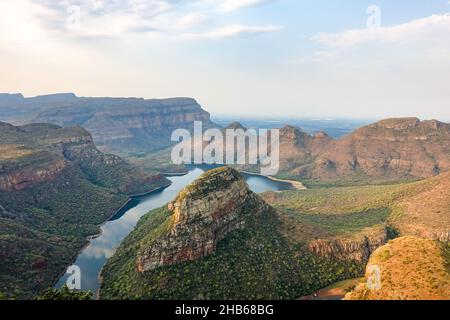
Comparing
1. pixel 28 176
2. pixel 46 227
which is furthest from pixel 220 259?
pixel 28 176

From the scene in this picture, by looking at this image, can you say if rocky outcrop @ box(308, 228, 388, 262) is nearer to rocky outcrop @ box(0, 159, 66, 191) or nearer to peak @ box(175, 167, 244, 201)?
peak @ box(175, 167, 244, 201)

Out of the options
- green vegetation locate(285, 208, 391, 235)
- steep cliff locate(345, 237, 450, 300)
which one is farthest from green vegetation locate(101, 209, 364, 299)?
steep cliff locate(345, 237, 450, 300)

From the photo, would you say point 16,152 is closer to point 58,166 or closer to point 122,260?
point 58,166

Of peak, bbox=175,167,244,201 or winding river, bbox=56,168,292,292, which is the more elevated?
peak, bbox=175,167,244,201

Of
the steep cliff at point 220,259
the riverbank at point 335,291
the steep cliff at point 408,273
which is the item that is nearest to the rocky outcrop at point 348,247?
the steep cliff at point 220,259

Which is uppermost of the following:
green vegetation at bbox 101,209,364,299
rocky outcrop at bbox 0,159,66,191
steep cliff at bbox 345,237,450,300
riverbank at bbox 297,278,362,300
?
rocky outcrop at bbox 0,159,66,191

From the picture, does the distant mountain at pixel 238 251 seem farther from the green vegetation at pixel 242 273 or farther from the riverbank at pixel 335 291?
the riverbank at pixel 335 291
